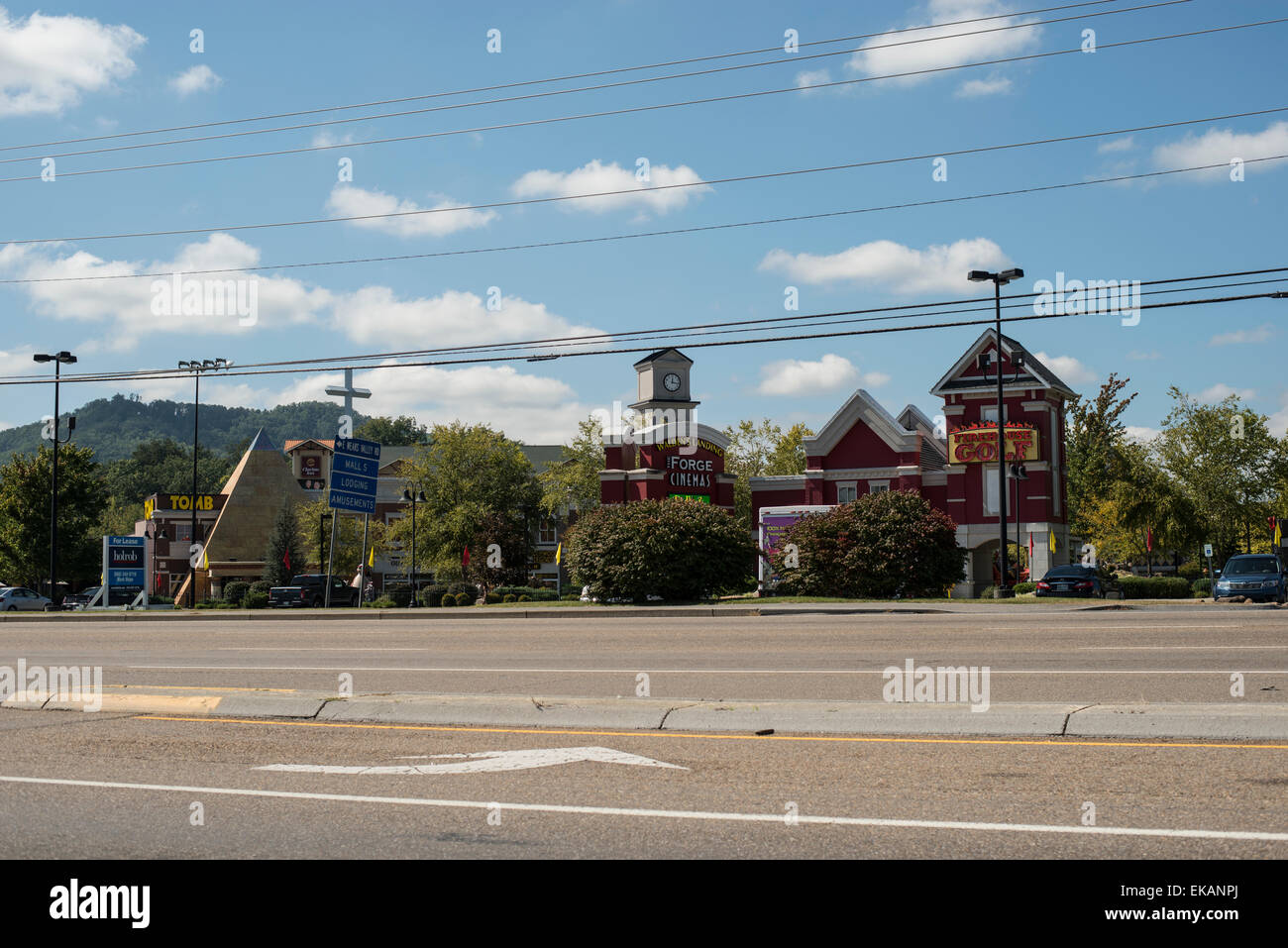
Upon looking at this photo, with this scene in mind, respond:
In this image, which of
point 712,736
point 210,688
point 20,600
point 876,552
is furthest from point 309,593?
point 712,736

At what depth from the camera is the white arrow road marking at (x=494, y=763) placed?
8.59 meters

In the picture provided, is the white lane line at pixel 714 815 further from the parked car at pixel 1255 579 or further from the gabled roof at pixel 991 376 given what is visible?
the gabled roof at pixel 991 376

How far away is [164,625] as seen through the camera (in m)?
29.6

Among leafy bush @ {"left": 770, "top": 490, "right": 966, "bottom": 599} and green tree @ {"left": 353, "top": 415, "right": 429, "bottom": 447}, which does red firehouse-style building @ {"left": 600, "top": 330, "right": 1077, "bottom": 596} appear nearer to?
leafy bush @ {"left": 770, "top": 490, "right": 966, "bottom": 599}

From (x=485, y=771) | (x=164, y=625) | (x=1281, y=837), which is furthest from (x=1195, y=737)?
(x=164, y=625)

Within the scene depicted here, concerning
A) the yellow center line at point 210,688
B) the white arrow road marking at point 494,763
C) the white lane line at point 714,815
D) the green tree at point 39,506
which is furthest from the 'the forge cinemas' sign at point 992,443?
the green tree at point 39,506

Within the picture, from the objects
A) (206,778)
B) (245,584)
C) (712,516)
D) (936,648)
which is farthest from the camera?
(245,584)

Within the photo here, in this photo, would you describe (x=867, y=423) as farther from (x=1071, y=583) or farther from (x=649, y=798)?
(x=649, y=798)

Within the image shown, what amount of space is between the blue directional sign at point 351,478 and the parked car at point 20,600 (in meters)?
46.9

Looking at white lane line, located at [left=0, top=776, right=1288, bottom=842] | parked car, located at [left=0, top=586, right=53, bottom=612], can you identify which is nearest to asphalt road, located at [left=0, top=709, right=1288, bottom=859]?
white lane line, located at [left=0, top=776, right=1288, bottom=842]

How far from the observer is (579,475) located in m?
75.0

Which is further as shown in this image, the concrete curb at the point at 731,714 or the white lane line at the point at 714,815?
the concrete curb at the point at 731,714
